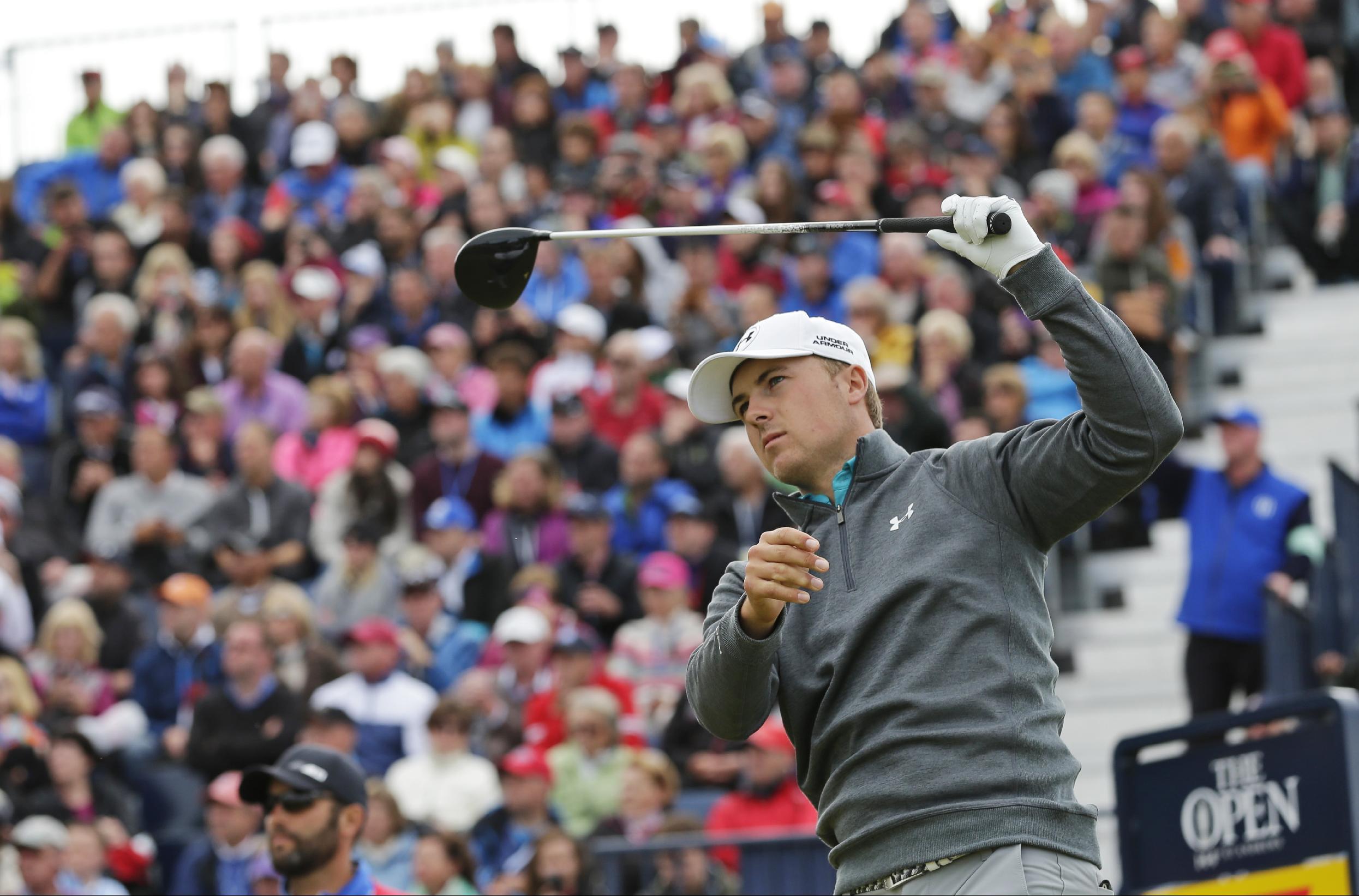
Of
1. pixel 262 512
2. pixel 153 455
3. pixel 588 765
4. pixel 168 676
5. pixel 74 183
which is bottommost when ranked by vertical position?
pixel 588 765

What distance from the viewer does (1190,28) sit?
666 inches

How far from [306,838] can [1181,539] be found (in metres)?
6.75

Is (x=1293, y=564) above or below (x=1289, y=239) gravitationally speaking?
below

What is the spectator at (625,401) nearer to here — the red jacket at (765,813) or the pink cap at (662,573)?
the pink cap at (662,573)

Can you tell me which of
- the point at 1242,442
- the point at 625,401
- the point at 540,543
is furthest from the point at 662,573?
the point at 1242,442

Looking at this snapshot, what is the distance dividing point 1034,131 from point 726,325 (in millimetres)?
3708

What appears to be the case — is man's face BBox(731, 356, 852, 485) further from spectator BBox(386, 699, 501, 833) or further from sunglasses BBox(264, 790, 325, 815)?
spectator BBox(386, 699, 501, 833)

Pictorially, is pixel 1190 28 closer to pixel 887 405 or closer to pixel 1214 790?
pixel 887 405

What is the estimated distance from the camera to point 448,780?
1025 centimetres

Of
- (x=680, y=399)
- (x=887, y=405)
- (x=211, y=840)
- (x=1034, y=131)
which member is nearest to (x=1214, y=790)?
(x=887, y=405)

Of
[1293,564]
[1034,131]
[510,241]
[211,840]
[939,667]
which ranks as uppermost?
[1034,131]

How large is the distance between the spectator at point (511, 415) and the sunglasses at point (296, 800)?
6.79 m

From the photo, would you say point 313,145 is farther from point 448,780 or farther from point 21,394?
point 448,780

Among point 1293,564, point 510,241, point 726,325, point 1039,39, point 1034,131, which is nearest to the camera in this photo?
point 510,241
